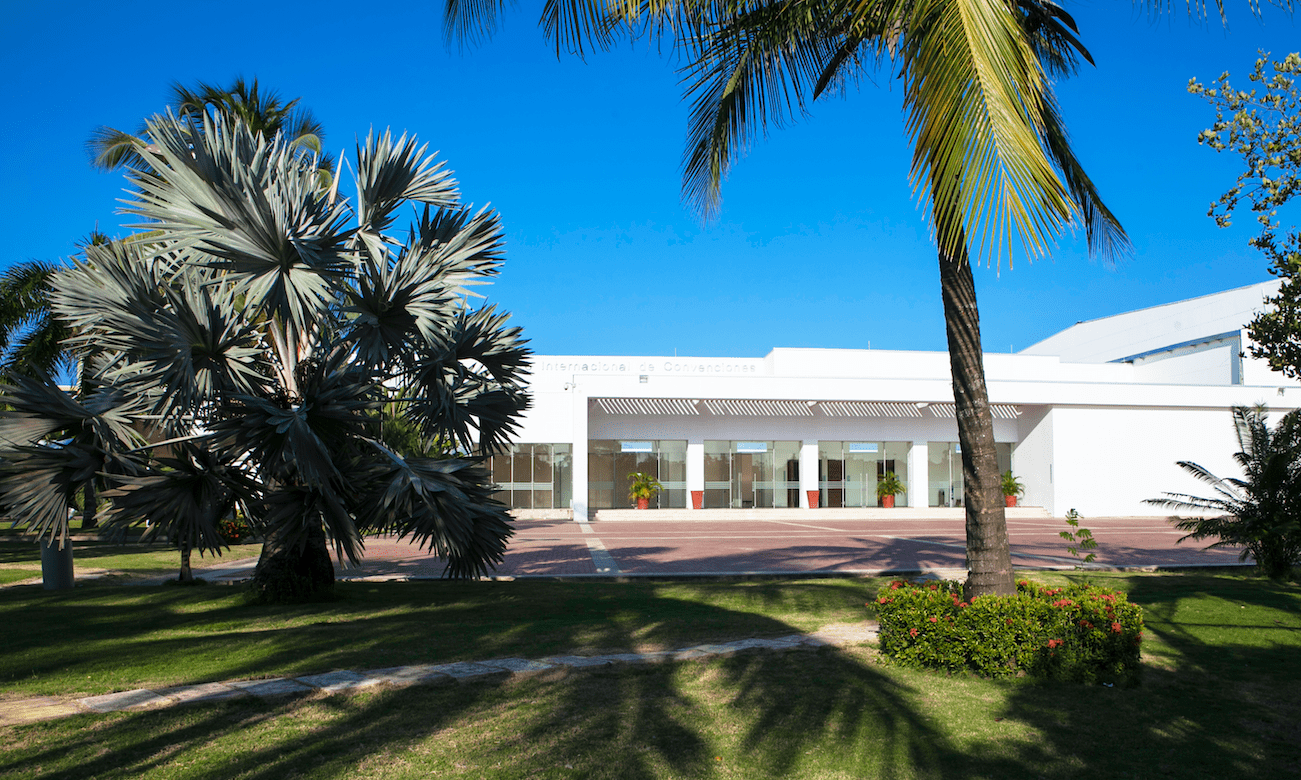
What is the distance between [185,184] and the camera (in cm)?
779

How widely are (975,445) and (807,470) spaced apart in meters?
25.9

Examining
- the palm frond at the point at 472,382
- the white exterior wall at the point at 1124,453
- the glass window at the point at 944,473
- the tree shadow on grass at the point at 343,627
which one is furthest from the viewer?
the glass window at the point at 944,473

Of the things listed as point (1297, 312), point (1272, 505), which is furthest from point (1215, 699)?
point (1272, 505)

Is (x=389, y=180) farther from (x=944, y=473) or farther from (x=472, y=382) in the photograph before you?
(x=944, y=473)

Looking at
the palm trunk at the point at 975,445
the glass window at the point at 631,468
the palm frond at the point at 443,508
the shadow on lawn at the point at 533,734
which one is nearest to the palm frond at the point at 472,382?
the palm frond at the point at 443,508

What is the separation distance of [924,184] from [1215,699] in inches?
174

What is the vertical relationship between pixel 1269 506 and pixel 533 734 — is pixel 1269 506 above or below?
above

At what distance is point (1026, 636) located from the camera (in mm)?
6004

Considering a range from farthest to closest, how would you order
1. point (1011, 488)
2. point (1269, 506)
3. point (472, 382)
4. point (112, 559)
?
point (1011, 488) → point (112, 559) → point (1269, 506) → point (472, 382)

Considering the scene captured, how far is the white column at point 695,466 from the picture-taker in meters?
31.3

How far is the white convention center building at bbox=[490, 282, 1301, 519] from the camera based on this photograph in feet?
96.3

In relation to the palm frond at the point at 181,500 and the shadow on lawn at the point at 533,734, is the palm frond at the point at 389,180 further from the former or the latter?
the shadow on lawn at the point at 533,734

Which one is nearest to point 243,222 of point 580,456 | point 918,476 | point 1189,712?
point 1189,712

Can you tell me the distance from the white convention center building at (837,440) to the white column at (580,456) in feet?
0.16
